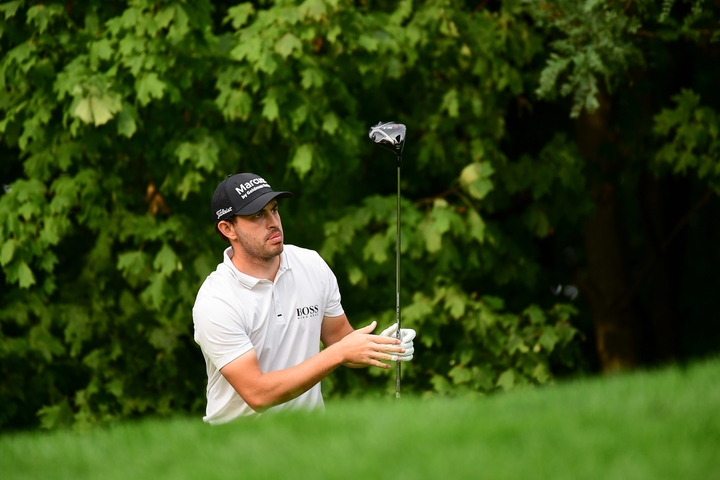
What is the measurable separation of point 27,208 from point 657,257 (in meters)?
7.90

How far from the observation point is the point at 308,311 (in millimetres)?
5637

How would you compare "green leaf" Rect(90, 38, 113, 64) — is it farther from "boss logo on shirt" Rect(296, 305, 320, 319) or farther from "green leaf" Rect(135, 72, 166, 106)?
"boss logo on shirt" Rect(296, 305, 320, 319)

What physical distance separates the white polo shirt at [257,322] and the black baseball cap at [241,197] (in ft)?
0.93

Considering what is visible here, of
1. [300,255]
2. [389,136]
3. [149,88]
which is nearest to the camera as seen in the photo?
[300,255]

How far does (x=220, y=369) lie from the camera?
208 inches

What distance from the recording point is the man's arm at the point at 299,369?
5.05 metres

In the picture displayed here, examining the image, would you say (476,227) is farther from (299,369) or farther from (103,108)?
(299,369)

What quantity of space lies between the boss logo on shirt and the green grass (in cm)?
98

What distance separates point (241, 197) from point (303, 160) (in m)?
3.39

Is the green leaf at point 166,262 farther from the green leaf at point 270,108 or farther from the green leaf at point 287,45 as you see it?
the green leaf at point 287,45

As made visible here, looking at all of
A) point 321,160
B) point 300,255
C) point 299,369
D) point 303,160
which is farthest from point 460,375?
point 299,369

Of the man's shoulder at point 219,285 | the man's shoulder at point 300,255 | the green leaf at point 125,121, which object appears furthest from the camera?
the green leaf at point 125,121

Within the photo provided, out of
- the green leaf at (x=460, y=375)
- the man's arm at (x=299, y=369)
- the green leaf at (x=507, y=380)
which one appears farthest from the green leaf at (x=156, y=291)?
the man's arm at (x=299, y=369)

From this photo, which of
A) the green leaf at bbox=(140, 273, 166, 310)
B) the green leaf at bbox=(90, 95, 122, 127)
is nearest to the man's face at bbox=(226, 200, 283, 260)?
the green leaf at bbox=(90, 95, 122, 127)
